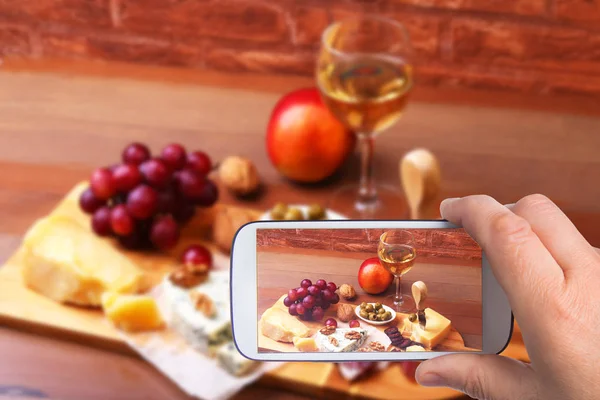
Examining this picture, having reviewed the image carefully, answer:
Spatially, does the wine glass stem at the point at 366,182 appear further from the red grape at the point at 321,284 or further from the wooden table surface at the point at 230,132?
the red grape at the point at 321,284

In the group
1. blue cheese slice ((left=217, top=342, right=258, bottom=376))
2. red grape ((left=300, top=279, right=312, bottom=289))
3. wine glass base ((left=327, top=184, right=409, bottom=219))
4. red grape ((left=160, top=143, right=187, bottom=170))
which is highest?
red grape ((left=300, top=279, right=312, bottom=289))

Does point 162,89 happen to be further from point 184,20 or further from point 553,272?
point 553,272

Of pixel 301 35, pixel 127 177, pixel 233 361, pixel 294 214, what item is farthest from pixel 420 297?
pixel 301 35

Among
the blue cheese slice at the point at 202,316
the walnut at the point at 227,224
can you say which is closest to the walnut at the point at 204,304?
the blue cheese slice at the point at 202,316

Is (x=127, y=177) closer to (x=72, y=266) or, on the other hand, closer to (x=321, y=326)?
(x=72, y=266)

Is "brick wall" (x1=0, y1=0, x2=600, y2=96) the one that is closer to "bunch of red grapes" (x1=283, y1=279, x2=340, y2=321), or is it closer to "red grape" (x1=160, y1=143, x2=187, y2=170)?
"red grape" (x1=160, y1=143, x2=187, y2=170)

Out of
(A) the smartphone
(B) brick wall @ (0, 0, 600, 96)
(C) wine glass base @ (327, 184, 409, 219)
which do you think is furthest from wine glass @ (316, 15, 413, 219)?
(A) the smartphone

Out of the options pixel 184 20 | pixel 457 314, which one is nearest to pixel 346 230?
pixel 457 314

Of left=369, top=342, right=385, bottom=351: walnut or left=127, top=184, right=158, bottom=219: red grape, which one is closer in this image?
left=369, top=342, right=385, bottom=351: walnut
